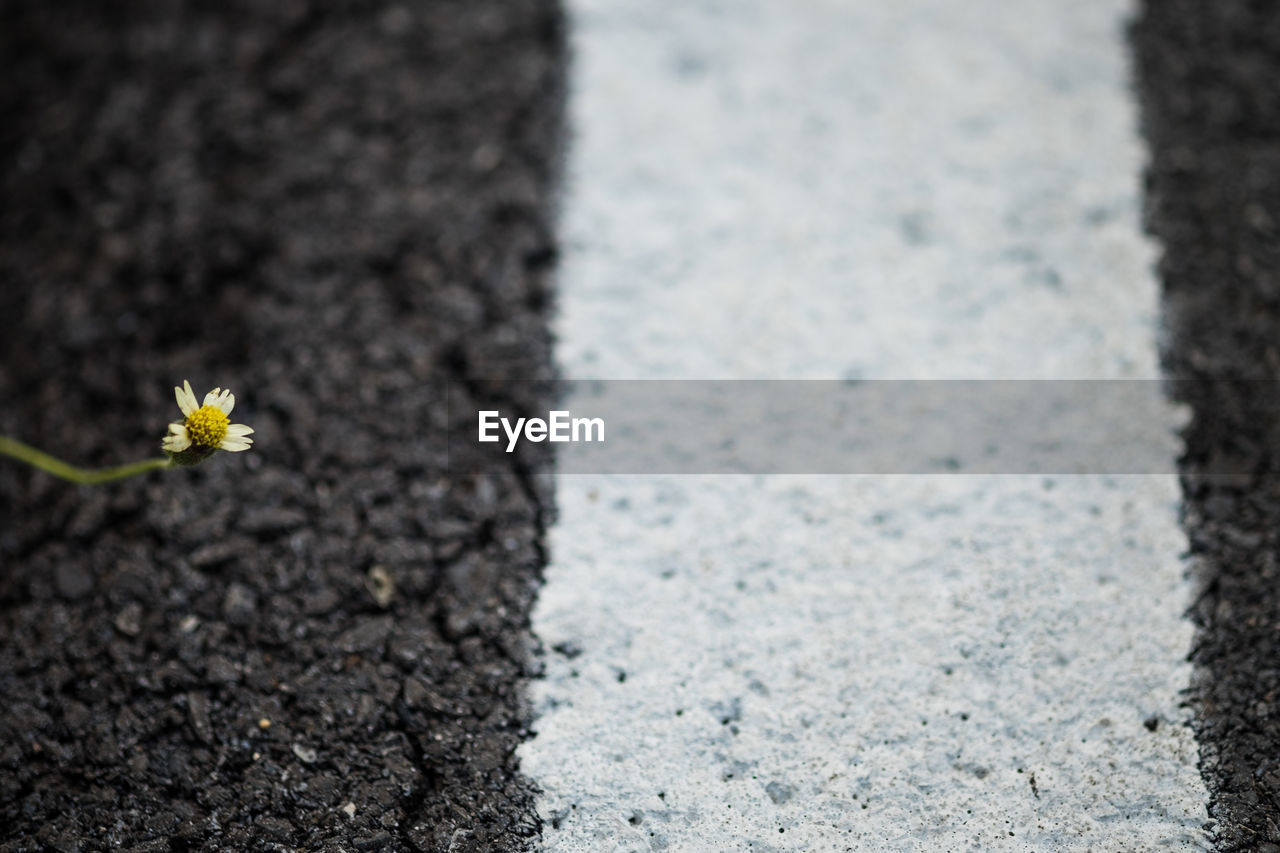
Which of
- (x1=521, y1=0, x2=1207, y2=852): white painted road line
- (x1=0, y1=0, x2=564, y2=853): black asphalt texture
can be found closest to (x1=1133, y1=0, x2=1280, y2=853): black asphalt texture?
(x1=521, y1=0, x2=1207, y2=852): white painted road line

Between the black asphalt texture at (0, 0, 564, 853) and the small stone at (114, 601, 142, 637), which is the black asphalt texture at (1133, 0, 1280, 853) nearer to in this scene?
the black asphalt texture at (0, 0, 564, 853)

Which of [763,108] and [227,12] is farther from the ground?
[227,12]

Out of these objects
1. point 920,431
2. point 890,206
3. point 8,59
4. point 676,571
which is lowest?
point 676,571

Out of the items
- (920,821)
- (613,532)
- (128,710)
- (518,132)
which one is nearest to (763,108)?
(518,132)

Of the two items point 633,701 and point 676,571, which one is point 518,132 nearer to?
Result: point 676,571

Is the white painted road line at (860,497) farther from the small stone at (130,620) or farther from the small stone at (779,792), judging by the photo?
the small stone at (130,620)

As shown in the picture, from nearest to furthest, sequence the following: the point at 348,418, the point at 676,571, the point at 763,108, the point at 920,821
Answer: the point at 920,821
the point at 676,571
the point at 348,418
the point at 763,108

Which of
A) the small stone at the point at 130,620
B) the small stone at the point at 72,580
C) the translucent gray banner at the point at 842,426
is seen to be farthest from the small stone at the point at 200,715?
the translucent gray banner at the point at 842,426
